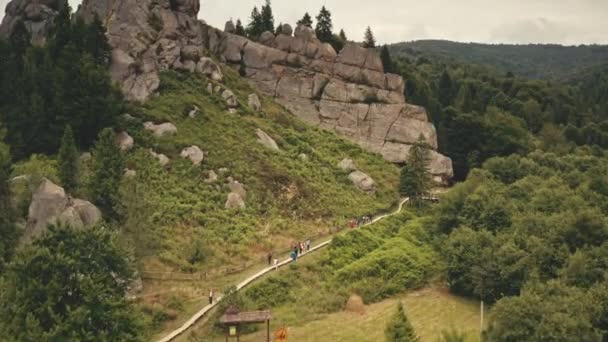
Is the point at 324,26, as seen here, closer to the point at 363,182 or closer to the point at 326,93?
the point at 326,93

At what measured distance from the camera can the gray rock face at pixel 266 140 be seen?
82750 millimetres

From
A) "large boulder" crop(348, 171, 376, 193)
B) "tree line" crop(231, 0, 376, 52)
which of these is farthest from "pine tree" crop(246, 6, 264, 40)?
"large boulder" crop(348, 171, 376, 193)

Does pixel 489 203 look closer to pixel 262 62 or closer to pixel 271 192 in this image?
pixel 271 192

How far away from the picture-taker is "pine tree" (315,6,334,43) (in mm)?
111062

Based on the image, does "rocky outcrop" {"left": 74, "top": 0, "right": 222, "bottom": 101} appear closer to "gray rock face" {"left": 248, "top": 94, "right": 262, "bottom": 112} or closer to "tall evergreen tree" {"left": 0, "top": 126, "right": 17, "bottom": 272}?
"gray rock face" {"left": 248, "top": 94, "right": 262, "bottom": 112}

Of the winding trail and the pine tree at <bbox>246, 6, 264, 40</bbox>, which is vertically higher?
the pine tree at <bbox>246, 6, 264, 40</bbox>

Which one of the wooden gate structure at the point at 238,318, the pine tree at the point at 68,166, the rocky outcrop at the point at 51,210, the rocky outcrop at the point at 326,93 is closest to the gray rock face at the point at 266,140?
the rocky outcrop at the point at 326,93

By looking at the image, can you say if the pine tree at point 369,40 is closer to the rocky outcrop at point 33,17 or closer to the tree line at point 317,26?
the tree line at point 317,26

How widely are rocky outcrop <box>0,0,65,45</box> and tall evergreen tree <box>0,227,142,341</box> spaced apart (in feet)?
218

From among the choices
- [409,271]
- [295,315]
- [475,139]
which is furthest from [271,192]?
[475,139]

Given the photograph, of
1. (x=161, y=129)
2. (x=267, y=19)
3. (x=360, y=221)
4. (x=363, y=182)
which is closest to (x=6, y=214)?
(x=161, y=129)

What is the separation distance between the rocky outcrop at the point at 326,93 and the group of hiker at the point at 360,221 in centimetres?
2482

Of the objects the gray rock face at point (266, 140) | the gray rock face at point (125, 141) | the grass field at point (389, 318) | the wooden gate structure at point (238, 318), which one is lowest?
the grass field at point (389, 318)

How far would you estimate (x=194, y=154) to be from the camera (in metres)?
73.7
